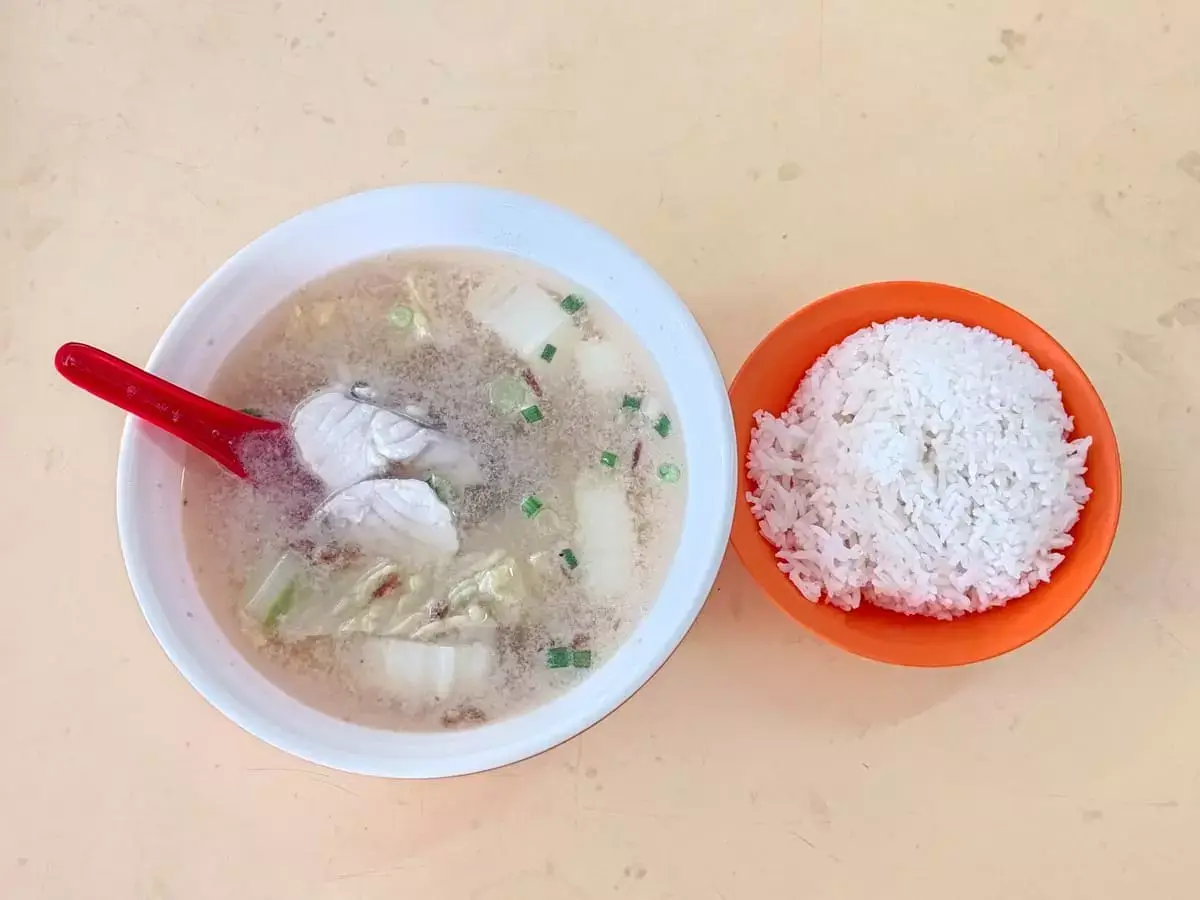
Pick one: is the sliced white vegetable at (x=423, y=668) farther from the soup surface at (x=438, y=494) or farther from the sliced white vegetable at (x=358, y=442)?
the sliced white vegetable at (x=358, y=442)

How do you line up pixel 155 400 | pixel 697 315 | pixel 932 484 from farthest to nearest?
1. pixel 697 315
2. pixel 932 484
3. pixel 155 400

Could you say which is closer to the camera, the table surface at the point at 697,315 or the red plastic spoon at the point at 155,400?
the red plastic spoon at the point at 155,400

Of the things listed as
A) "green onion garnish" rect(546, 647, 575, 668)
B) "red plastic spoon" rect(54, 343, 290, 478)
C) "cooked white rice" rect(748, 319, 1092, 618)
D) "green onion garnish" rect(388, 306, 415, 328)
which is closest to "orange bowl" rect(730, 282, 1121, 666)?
"cooked white rice" rect(748, 319, 1092, 618)

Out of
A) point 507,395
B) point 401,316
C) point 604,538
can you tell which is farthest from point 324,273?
point 604,538

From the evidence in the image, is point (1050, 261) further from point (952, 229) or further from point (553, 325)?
point (553, 325)

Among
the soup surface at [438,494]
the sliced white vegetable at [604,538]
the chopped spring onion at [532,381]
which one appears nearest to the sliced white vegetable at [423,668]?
the soup surface at [438,494]

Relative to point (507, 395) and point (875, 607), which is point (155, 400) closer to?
point (507, 395)
